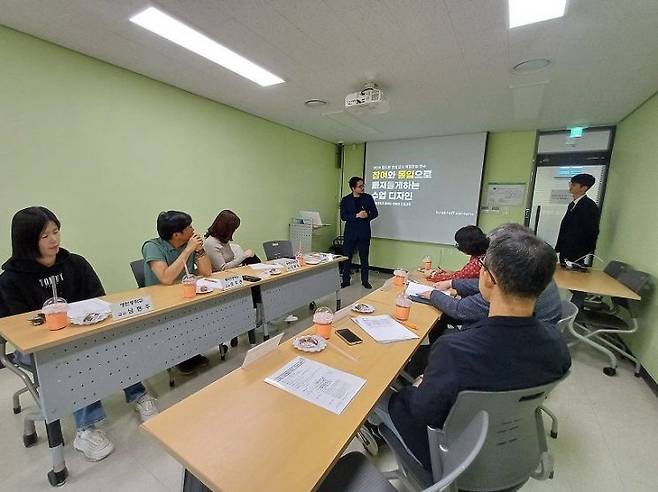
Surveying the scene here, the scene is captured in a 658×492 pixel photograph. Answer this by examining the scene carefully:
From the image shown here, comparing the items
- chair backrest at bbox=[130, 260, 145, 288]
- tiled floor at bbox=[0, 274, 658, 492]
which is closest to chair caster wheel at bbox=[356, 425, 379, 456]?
tiled floor at bbox=[0, 274, 658, 492]

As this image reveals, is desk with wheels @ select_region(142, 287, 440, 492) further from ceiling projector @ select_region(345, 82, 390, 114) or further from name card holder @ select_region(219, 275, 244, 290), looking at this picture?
ceiling projector @ select_region(345, 82, 390, 114)

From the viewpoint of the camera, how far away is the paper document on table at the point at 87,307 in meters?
1.46

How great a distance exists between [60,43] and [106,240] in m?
1.67

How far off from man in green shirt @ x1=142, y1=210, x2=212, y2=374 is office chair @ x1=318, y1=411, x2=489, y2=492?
5.73ft

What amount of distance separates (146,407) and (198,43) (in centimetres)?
267

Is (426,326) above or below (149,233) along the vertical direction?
below

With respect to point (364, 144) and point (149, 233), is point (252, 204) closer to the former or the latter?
point (149, 233)

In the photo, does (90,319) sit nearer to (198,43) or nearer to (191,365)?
(191,365)

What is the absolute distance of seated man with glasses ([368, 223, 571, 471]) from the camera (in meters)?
0.83

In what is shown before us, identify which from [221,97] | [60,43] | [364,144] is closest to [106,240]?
[60,43]

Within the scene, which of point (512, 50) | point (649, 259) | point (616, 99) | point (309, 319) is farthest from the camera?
point (309, 319)

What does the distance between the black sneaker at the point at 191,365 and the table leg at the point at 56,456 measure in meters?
0.90

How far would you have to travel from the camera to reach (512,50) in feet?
6.94

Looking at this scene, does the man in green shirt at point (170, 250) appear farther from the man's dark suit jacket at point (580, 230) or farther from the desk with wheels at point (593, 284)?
the man's dark suit jacket at point (580, 230)
